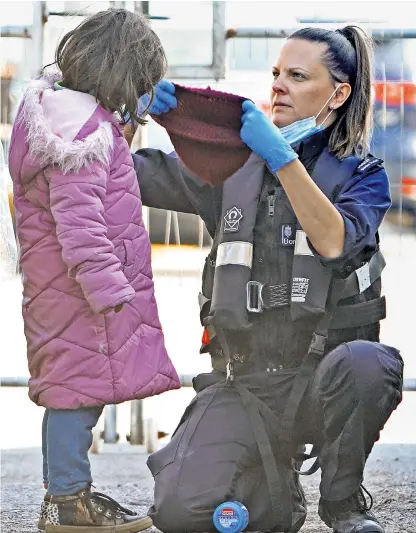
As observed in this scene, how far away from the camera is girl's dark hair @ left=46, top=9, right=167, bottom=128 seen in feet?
9.93

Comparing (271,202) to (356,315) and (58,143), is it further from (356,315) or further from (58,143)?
(58,143)

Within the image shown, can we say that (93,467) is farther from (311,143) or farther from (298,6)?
(298,6)

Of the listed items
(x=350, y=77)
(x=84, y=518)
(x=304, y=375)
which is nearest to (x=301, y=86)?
(x=350, y=77)

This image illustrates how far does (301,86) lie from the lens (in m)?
3.26

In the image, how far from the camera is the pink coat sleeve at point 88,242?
112 inches

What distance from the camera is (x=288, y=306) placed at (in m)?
3.24

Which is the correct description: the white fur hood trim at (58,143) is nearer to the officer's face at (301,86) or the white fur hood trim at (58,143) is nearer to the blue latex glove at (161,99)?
the blue latex glove at (161,99)

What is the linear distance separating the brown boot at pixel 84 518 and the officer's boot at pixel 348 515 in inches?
17.6

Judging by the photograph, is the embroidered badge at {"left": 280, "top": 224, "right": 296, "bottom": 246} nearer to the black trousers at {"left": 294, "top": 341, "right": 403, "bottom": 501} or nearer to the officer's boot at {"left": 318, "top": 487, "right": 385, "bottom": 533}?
the black trousers at {"left": 294, "top": 341, "right": 403, "bottom": 501}

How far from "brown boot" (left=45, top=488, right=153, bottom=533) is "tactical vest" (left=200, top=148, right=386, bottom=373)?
1.80 ft

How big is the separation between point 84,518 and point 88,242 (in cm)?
65

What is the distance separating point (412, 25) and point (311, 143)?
3.70ft

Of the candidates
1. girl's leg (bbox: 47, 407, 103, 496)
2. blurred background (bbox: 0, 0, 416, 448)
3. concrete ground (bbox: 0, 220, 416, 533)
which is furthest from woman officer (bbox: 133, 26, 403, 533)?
blurred background (bbox: 0, 0, 416, 448)

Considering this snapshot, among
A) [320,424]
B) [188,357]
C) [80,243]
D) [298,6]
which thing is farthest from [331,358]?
[298,6]
